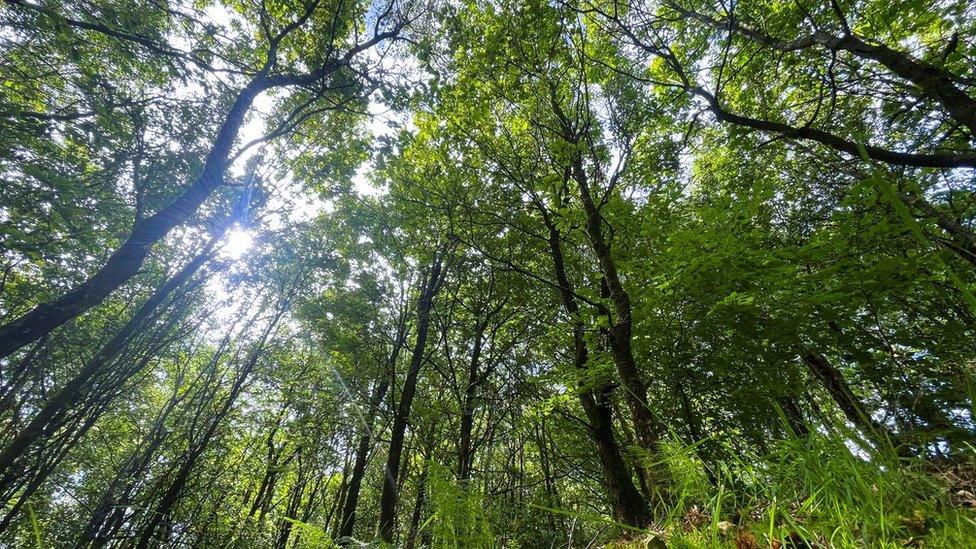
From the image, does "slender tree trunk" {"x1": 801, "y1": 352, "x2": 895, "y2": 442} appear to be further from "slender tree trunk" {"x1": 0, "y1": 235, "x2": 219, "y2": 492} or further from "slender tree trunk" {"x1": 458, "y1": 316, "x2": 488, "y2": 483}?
"slender tree trunk" {"x1": 0, "y1": 235, "x2": 219, "y2": 492}

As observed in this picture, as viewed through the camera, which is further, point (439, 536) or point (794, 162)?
point (794, 162)

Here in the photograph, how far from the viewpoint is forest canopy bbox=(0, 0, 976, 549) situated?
7.89ft

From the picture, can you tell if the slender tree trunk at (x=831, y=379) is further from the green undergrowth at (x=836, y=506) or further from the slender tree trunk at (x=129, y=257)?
the slender tree trunk at (x=129, y=257)

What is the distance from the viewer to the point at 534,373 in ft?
30.2

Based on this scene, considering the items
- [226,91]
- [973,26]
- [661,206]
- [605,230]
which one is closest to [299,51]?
[226,91]

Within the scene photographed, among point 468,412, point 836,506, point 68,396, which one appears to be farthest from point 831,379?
point 68,396

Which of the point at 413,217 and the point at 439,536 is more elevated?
the point at 413,217

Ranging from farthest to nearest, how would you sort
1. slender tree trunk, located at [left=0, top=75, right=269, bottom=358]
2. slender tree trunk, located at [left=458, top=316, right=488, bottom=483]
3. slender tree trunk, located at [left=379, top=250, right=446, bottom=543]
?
slender tree trunk, located at [left=458, top=316, right=488, bottom=483], slender tree trunk, located at [left=379, top=250, right=446, bottom=543], slender tree trunk, located at [left=0, top=75, right=269, bottom=358]

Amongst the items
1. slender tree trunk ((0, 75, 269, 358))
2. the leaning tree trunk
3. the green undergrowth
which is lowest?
the green undergrowth

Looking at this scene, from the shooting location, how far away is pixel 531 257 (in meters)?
8.09

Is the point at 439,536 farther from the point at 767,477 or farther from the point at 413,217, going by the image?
the point at 413,217

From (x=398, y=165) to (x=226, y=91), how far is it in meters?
3.81

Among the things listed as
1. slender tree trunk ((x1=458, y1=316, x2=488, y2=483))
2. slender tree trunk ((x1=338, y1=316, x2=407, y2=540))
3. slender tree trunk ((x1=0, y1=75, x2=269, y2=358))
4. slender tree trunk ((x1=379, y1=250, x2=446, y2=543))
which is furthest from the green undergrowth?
slender tree trunk ((x1=0, y1=75, x2=269, y2=358))

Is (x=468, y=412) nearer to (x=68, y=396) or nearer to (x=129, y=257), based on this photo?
(x=68, y=396)
